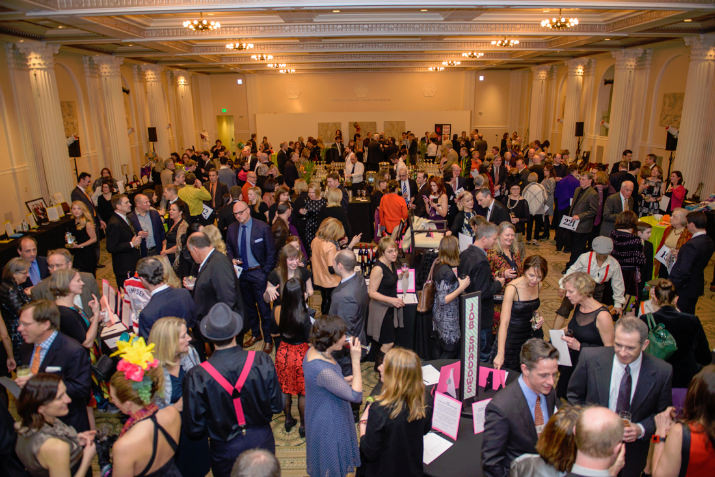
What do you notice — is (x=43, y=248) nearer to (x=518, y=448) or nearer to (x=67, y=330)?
(x=67, y=330)

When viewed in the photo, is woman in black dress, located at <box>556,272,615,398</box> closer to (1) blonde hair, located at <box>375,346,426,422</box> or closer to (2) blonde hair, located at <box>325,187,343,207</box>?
(1) blonde hair, located at <box>375,346,426,422</box>

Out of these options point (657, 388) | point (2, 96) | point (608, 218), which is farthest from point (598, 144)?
point (2, 96)

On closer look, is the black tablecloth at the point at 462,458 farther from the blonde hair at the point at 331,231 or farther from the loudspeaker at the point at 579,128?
the loudspeaker at the point at 579,128

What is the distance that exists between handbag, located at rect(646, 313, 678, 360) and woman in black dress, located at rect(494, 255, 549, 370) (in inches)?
27.9

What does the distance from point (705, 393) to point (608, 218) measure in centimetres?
494

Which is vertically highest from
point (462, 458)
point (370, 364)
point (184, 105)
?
point (184, 105)

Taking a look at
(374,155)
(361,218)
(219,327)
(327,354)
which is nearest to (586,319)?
(327,354)

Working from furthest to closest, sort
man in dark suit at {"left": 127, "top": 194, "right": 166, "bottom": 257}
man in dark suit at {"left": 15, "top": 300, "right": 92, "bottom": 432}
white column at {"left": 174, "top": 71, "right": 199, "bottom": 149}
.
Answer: white column at {"left": 174, "top": 71, "right": 199, "bottom": 149}, man in dark suit at {"left": 127, "top": 194, "right": 166, "bottom": 257}, man in dark suit at {"left": 15, "top": 300, "right": 92, "bottom": 432}

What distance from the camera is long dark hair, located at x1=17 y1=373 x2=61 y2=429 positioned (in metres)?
2.16

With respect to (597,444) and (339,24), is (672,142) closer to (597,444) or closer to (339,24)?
(339,24)

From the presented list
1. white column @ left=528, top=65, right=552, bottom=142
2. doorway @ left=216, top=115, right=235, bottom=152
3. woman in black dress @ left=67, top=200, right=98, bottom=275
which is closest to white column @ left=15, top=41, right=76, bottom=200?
woman in black dress @ left=67, top=200, right=98, bottom=275

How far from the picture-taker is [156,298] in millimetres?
3383

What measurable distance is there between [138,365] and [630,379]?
251 cm

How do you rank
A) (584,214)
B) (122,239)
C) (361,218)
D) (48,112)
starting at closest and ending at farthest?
(122,239) < (584,214) < (361,218) < (48,112)
